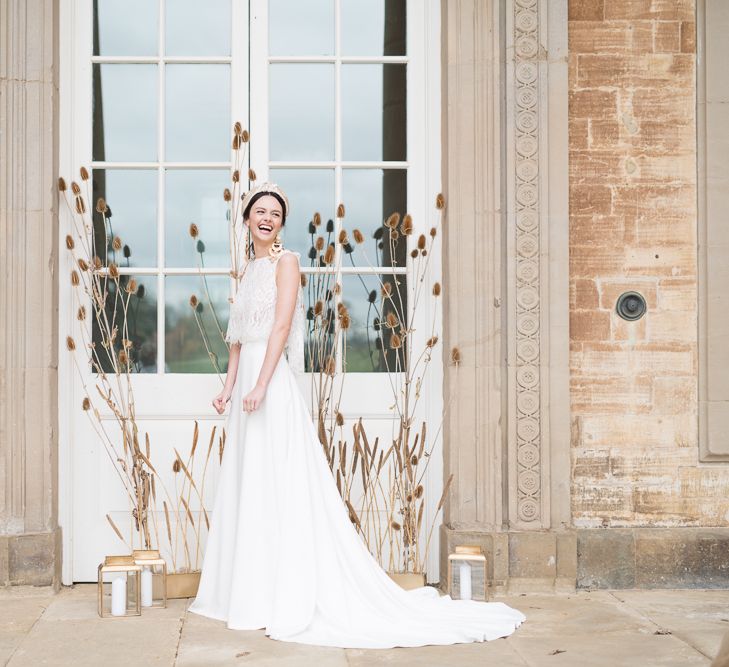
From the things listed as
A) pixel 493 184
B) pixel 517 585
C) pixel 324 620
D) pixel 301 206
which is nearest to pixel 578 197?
pixel 493 184

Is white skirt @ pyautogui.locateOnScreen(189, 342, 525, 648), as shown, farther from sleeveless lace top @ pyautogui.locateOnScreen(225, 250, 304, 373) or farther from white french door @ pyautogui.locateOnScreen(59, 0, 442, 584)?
white french door @ pyautogui.locateOnScreen(59, 0, 442, 584)

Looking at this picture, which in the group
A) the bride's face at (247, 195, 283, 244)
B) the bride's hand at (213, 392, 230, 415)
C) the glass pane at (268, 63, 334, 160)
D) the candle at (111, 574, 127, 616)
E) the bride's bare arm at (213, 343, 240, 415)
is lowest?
the candle at (111, 574, 127, 616)

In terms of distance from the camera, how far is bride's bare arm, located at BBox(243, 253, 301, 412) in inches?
150

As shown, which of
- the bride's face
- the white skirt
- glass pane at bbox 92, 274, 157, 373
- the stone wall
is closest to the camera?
the white skirt

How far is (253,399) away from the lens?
12.5ft

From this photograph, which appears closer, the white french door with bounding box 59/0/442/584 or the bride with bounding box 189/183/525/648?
the bride with bounding box 189/183/525/648

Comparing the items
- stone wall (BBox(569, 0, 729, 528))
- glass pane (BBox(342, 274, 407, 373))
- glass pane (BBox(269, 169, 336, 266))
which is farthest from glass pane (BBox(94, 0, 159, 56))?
stone wall (BBox(569, 0, 729, 528))

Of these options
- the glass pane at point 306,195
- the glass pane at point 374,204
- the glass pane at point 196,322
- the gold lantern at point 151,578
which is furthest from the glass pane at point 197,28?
the gold lantern at point 151,578

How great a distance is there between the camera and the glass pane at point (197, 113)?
465 centimetres

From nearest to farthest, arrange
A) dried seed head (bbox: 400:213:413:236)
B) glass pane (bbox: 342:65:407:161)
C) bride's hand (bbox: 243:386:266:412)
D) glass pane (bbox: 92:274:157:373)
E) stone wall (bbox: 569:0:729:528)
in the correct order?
bride's hand (bbox: 243:386:266:412), dried seed head (bbox: 400:213:413:236), stone wall (bbox: 569:0:729:528), glass pane (bbox: 92:274:157:373), glass pane (bbox: 342:65:407:161)

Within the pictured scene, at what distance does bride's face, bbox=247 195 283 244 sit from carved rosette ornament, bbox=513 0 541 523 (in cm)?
111

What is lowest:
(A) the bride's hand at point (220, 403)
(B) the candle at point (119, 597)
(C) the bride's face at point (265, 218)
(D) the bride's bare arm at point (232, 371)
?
(B) the candle at point (119, 597)

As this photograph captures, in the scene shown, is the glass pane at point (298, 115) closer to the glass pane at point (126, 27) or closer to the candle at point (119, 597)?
the glass pane at point (126, 27)

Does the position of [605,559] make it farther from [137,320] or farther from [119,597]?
[137,320]
